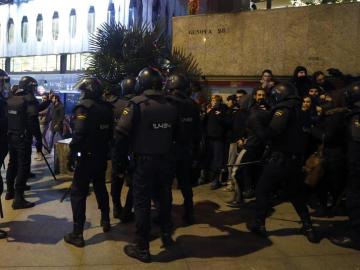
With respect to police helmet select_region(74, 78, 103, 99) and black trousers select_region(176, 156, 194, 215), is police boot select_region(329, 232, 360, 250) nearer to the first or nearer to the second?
black trousers select_region(176, 156, 194, 215)

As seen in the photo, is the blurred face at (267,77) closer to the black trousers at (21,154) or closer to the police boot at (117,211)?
the police boot at (117,211)

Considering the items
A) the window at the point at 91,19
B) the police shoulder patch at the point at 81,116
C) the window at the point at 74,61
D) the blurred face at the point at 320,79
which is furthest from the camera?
the window at the point at 74,61

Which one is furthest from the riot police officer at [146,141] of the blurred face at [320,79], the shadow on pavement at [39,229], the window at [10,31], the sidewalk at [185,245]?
the window at [10,31]

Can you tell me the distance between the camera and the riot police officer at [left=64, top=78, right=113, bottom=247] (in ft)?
15.9

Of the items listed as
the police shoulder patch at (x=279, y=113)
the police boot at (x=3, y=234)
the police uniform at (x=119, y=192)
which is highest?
the police shoulder patch at (x=279, y=113)

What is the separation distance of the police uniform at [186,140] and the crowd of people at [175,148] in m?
0.01

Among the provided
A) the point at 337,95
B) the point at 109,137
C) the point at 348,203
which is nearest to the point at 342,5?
the point at 337,95

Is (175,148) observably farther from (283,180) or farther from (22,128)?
(22,128)

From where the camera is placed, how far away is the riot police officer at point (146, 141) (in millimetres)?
4418

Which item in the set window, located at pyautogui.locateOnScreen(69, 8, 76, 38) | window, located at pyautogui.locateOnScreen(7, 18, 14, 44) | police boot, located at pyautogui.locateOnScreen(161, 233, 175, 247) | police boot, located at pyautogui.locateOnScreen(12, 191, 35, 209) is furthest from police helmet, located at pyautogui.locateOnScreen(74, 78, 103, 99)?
window, located at pyautogui.locateOnScreen(7, 18, 14, 44)

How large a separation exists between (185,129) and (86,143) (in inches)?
52.4

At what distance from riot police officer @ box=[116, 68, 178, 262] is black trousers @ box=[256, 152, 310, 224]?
1.28m

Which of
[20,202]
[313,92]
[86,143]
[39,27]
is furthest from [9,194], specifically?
[39,27]

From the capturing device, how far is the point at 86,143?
16.1 feet
